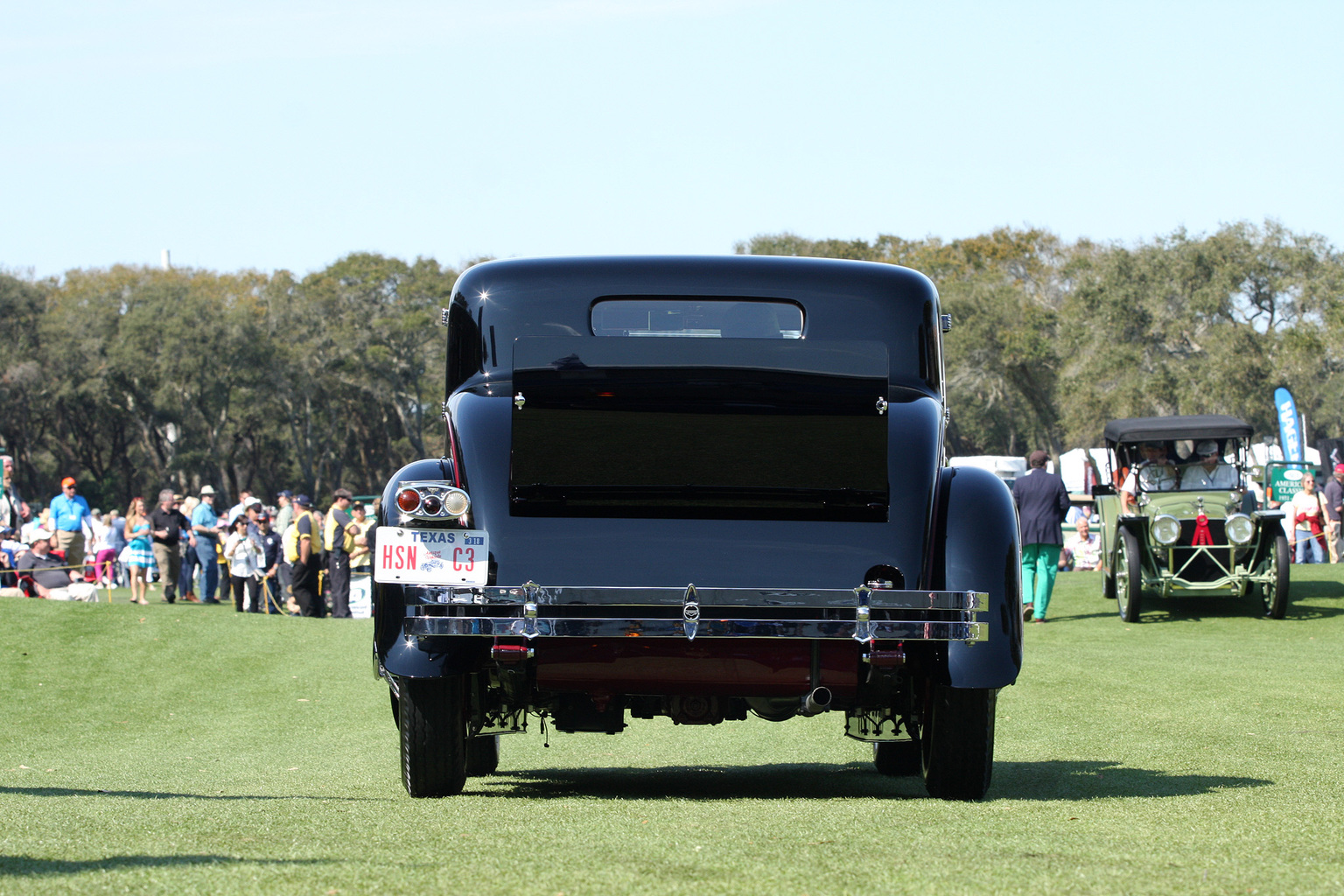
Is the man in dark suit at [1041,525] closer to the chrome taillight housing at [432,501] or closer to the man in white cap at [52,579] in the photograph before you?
the chrome taillight housing at [432,501]

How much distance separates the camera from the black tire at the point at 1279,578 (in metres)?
15.8

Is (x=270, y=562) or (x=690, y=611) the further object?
(x=270, y=562)

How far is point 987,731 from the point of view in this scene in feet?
18.2

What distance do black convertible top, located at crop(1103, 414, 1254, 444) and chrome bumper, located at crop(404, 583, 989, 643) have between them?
12658 mm

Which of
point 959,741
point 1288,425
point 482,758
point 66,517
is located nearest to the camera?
point 959,741

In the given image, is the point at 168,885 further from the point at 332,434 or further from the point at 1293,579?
the point at 332,434

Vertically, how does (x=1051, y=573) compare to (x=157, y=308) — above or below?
below

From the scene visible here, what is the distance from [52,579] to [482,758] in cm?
1536

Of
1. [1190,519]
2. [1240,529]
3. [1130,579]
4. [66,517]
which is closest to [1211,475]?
[1190,519]

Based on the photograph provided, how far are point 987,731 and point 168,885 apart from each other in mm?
3142

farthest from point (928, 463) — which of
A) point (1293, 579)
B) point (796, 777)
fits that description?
point (1293, 579)

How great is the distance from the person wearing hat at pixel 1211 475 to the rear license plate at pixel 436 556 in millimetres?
13688

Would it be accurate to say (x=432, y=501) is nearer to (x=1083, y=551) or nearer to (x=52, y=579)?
(x=52, y=579)

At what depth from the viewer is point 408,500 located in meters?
5.20
